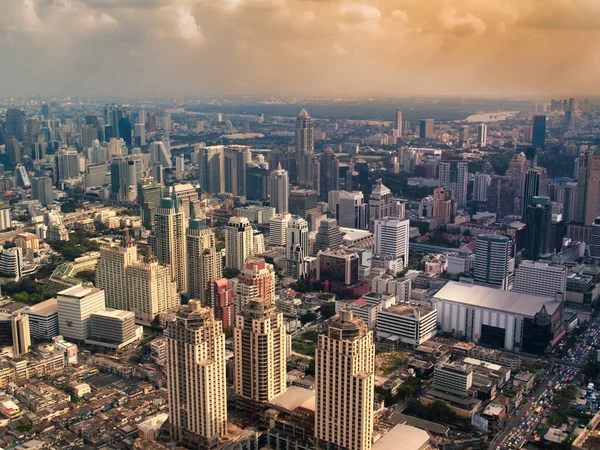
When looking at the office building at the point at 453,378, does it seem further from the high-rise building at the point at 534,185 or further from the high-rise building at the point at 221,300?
the high-rise building at the point at 534,185

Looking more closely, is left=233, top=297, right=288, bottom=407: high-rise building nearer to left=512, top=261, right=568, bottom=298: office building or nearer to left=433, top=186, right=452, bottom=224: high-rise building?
left=512, top=261, right=568, bottom=298: office building

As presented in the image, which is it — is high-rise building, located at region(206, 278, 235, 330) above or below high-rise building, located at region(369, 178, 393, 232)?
below

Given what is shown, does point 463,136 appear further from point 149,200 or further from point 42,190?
point 42,190

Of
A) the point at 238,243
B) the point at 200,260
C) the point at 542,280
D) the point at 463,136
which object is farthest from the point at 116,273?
the point at 463,136

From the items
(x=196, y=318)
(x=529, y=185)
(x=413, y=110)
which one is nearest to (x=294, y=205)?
(x=529, y=185)

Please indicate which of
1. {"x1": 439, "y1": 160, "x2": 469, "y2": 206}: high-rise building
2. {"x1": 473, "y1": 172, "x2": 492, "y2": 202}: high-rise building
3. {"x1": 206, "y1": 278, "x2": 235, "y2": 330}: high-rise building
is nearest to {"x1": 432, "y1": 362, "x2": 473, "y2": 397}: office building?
{"x1": 206, "y1": 278, "x2": 235, "y2": 330}: high-rise building

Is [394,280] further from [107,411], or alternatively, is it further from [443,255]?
[107,411]
